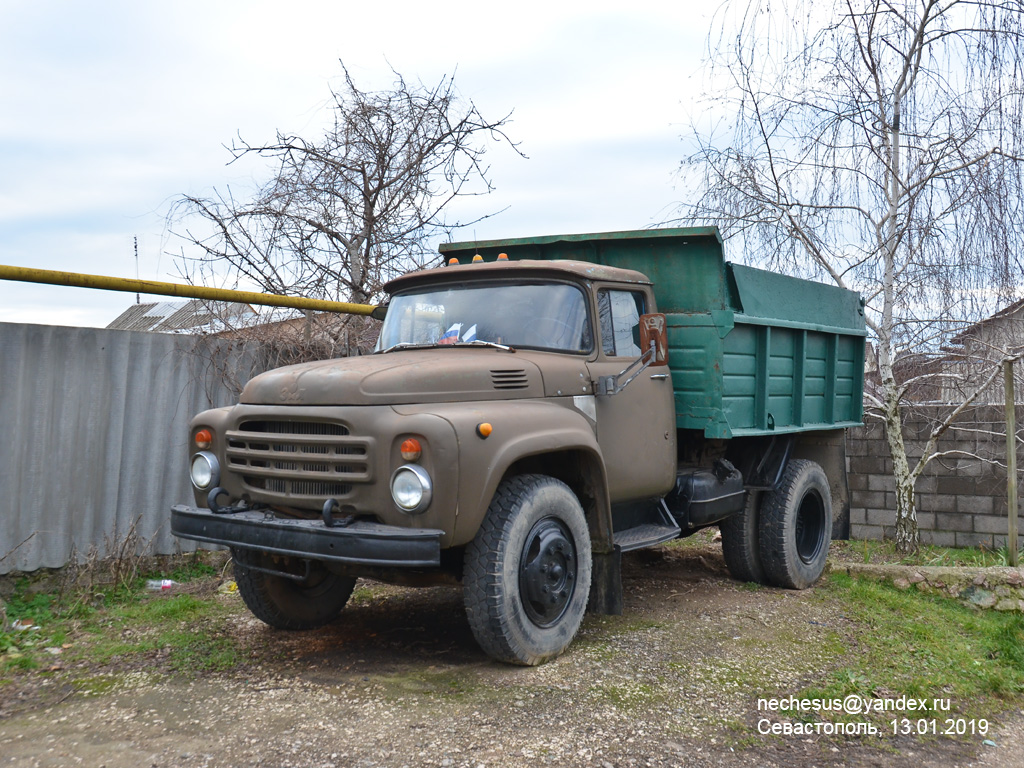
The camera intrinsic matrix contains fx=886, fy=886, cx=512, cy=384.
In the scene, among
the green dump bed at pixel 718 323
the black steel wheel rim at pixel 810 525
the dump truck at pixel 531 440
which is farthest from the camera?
the black steel wheel rim at pixel 810 525

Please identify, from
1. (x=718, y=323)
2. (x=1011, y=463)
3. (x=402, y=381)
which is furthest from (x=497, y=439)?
(x=1011, y=463)

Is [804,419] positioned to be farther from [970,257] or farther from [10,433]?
[10,433]

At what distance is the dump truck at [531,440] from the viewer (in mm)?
4215

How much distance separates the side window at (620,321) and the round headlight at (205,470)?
7.74 ft

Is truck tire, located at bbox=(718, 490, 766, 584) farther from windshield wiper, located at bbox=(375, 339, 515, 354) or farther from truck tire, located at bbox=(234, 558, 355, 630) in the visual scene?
truck tire, located at bbox=(234, 558, 355, 630)

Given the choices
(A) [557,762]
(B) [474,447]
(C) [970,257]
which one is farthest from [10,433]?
(C) [970,257]

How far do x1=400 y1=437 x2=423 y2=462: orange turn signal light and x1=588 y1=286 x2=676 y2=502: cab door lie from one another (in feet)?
4.89

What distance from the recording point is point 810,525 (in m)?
7.66

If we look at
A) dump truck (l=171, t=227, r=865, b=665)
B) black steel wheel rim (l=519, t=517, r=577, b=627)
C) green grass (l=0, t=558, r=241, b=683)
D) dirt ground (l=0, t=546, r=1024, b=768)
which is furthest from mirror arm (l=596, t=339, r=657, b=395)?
green grass (l=0, t=558, r=241, b=683)

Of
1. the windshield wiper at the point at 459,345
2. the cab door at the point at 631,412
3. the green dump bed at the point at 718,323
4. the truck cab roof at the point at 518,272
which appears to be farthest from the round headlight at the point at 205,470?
the green dump bed at the point at 718,323

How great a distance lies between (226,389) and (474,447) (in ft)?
11.2

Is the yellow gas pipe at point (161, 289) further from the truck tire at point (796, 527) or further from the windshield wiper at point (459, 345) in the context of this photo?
the truck tire at point (796, 527)

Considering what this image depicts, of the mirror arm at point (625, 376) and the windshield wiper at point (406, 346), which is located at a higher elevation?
the windshield wiper at point (406, 346)

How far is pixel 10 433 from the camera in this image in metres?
5.58
